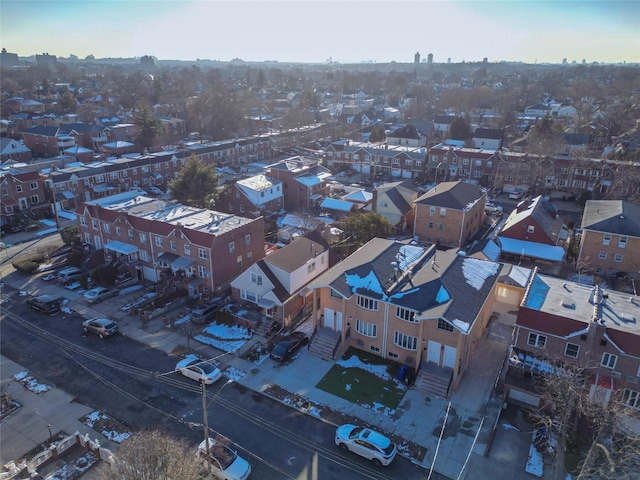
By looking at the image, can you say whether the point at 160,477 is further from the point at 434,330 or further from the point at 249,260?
the point at 249,260

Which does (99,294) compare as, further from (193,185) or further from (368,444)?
(368,444)

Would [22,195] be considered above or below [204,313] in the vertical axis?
above

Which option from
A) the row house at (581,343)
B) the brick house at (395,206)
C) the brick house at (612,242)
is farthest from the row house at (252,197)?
the brick house at (612,242)

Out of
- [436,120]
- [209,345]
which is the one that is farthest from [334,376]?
[436,120]

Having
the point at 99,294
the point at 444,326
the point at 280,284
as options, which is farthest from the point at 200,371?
the point at 99,294

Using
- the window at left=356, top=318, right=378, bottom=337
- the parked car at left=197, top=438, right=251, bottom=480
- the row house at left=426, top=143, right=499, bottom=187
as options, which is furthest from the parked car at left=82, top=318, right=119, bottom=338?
the row house at left=426, top=143, right=499, bottom=187
